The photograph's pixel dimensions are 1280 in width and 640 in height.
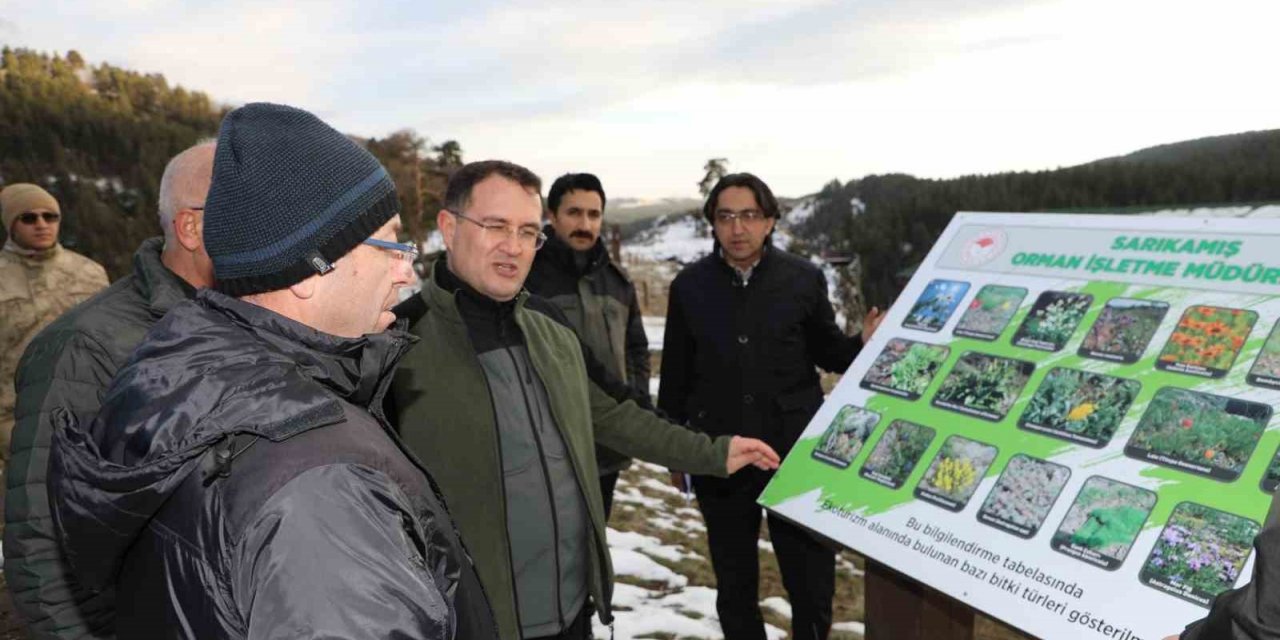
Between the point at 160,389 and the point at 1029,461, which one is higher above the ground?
the point at 160,389

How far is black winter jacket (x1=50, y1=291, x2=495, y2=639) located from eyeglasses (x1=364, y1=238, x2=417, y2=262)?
18 cm

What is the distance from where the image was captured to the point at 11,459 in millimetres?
1948

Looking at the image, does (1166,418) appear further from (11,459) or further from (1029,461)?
(11,459)

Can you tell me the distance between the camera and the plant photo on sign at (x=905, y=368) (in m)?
2.64

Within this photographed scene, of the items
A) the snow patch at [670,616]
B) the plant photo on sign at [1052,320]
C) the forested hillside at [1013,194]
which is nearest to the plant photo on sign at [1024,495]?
the plant photo on sign at [1052,320]

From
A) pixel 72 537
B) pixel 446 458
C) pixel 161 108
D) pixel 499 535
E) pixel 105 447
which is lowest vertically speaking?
pixel 499 535

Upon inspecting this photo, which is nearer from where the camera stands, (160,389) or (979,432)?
(160,389)

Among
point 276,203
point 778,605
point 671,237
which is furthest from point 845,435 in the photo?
point 671,237

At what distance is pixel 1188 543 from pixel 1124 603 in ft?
0.65

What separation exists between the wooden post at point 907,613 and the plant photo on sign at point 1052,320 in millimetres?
921

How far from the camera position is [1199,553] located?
1702mm

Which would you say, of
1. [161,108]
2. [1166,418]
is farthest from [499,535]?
[161,108]

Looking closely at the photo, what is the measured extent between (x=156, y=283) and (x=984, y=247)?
2.76m

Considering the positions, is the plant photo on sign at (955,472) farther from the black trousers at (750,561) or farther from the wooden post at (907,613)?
the black trousers at (750,561)
